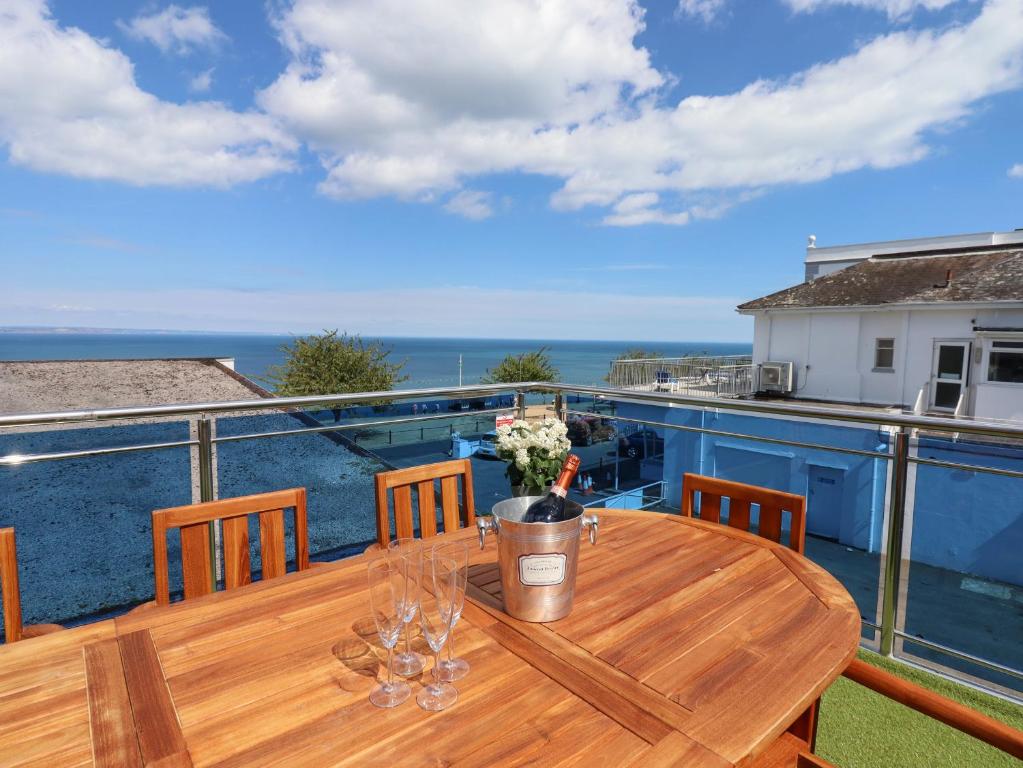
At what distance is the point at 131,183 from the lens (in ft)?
61.9

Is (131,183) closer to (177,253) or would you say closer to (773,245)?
(177,253)

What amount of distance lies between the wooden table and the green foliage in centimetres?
1713

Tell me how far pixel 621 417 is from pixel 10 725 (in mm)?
3347

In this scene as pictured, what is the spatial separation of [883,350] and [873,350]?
0.25 m

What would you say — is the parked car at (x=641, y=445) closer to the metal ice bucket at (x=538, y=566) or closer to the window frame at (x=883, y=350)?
the metal ice bucket at (x=538, y=566)

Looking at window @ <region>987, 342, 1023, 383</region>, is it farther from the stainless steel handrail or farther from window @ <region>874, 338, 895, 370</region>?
the stainless steel handrail

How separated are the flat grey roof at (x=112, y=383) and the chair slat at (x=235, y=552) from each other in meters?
6.18

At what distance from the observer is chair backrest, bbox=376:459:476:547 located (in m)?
1.98

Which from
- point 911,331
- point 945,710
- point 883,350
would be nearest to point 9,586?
point 945,710

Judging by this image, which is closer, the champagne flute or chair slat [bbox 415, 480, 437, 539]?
the champagne flute

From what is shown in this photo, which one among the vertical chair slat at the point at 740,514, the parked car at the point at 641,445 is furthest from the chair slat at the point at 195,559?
the parked car at the point at 641,445

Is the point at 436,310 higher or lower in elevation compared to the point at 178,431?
higher

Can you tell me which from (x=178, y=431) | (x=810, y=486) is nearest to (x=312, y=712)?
(x=178, y=431)

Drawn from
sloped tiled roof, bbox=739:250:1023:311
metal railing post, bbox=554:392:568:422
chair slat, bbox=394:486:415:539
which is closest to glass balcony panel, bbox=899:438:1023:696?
metal railing post, bbox=554:392:568:422
